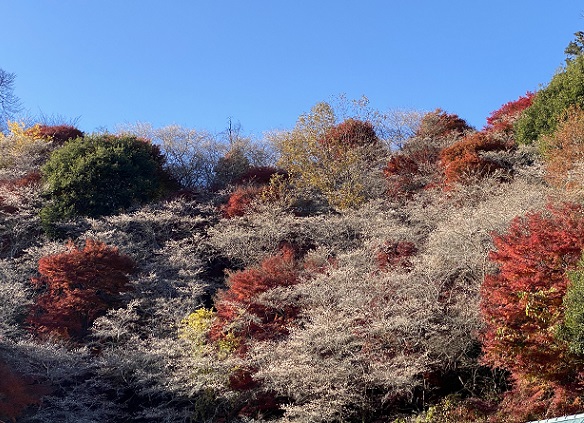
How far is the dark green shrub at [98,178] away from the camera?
69.7 ft

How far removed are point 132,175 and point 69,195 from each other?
228 cm

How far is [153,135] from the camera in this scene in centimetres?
2906

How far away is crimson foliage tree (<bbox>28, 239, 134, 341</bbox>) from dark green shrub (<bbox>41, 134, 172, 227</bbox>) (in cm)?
403

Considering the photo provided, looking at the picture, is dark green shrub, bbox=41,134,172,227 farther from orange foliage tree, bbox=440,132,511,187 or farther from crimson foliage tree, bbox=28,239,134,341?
orange foliage tree, bbox=440,132,511,187

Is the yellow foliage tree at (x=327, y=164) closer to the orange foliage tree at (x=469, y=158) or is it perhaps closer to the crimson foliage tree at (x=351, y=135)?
the crimson foliage tree at (x=351, y=135)

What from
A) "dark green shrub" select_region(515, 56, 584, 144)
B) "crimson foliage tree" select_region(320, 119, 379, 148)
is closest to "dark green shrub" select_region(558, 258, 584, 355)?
"dark green shrub" select_region(515, 56, 584, 144)

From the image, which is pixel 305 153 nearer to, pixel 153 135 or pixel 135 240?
pixel 135 240

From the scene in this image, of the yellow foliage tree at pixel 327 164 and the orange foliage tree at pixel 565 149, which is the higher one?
the yellow foliage tree at pixel 327 164

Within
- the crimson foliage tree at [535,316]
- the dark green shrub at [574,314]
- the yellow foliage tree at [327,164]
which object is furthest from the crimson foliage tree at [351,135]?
the dark green shrub at [574,314]

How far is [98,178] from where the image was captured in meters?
21.9

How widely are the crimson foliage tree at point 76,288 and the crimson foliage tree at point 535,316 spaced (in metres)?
9.49

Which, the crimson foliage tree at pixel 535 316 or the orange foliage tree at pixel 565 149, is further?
the orange foliage tree at pixel 565 149

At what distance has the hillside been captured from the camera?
11.1 metres

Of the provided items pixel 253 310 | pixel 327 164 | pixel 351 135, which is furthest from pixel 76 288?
pixel 351 135
